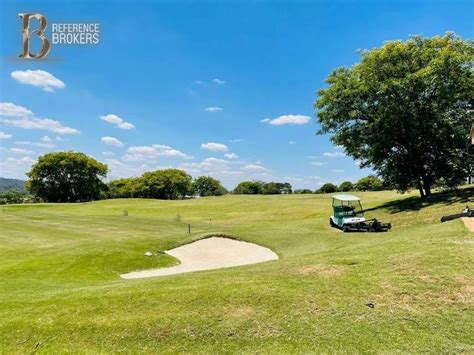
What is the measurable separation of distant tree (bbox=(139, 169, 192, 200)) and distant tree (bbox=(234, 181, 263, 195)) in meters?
31.9

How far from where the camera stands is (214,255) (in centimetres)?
2062

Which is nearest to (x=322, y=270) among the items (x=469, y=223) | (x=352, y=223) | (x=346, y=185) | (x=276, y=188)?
(x=469, y=223)

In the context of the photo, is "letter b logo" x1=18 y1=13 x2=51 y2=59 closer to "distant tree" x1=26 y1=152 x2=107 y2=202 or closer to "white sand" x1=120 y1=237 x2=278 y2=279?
"white sand" x1=120 y1=237 x2=278 y2=279

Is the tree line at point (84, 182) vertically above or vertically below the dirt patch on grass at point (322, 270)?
above

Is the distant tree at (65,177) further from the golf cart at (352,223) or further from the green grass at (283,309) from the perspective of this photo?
the green grass at (283,309)

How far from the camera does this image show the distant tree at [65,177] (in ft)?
301

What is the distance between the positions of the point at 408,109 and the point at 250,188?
12442 cm

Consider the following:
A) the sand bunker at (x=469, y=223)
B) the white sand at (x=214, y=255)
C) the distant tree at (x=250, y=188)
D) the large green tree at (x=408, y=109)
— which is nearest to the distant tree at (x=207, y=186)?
the distant tree at (x=250, y=188)

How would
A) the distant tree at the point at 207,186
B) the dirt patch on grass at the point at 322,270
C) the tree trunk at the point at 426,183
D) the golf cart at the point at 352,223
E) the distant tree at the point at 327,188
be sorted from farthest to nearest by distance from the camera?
the distant tree at the point at 207,186 < the distant tree at the point at 327,188 < the tree trunk at the point at 426,183 < the golf cart at the point at 352,223 < the dirt patch on grass at the point at 322,270

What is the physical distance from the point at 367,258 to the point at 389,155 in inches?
938

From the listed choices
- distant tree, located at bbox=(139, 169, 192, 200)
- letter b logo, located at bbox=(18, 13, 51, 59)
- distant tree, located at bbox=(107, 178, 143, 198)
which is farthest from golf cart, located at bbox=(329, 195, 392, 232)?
distant tree, located at bbox=(107, 178, 143, 198)

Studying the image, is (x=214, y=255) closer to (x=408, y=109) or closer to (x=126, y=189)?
(x=408, y=109)

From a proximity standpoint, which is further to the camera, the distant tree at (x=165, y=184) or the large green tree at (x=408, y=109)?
the distant tree at (x=165, y=184)

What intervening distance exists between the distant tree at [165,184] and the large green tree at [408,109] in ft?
289
